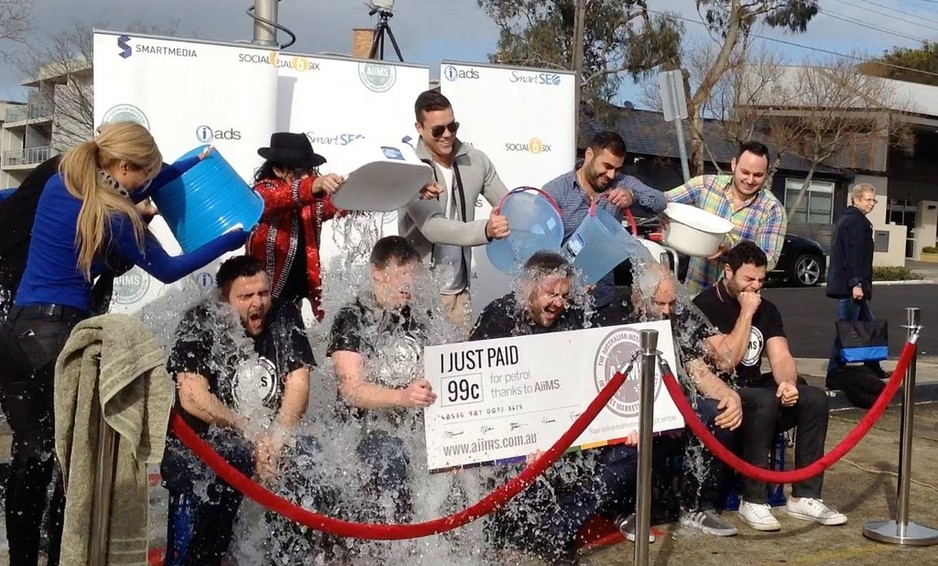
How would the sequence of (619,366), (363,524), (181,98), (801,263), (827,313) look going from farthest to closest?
(801,263)
(827,313)
(181,98)
(619,366)
(363,524)

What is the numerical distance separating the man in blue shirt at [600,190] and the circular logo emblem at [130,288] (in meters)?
2.57

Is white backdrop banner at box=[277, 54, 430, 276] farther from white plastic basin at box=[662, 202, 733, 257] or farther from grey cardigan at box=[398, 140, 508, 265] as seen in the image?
white plastic basin at box=[662, 202, 733, 257]

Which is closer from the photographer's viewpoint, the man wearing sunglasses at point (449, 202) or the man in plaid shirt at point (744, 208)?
the man wearing sunglasses at point (449, 202)

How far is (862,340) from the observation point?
8.01 m

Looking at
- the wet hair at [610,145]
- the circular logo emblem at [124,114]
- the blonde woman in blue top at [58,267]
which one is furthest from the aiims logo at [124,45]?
the wet hair at [610,145]

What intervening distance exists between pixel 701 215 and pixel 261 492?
317 cm

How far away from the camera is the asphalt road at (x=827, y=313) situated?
1248 centimetres

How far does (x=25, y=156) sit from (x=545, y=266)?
62862 mm

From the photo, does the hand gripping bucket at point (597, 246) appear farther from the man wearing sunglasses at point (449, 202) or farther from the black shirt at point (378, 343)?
the black shirt at point (378, 343)

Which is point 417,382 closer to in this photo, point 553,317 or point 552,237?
point 553,317

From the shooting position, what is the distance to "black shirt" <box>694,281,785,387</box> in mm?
5086

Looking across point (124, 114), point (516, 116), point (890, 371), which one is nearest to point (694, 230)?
point (516, 116)

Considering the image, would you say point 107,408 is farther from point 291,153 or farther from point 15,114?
point 15,114

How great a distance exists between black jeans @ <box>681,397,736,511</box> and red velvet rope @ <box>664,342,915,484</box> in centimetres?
21
